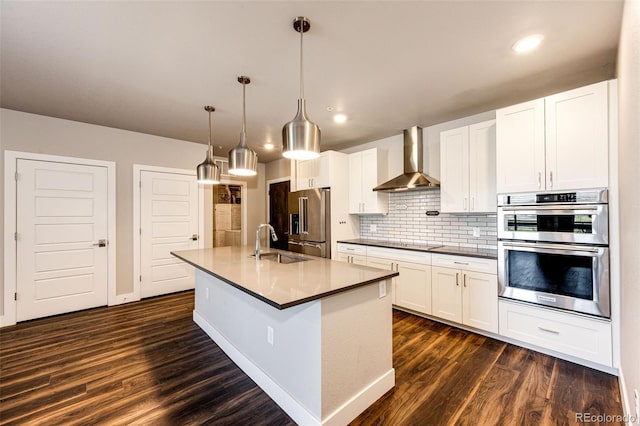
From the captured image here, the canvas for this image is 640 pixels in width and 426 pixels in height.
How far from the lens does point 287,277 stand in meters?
1.90

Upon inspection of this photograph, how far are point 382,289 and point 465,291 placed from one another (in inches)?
57.9

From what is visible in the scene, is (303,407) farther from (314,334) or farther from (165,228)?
(165,228)

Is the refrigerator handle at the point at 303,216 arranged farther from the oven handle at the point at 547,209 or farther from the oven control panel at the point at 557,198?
the oven control panel at the point at 557,198

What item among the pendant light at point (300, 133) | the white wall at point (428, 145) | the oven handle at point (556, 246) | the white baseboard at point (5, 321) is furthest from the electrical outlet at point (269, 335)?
the white baseboard at point (5, 321)

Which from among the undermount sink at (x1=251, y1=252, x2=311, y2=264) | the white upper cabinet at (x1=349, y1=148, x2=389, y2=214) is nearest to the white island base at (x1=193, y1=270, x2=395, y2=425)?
the undermount sink at (x1=251, y1=252, x2=311, y2=264)

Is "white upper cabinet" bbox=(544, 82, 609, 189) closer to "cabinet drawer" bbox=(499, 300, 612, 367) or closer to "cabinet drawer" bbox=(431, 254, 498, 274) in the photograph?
"cabinet drawer" bbox=(431, 254, 498, 274)

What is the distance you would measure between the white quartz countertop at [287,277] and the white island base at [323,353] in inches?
3.1

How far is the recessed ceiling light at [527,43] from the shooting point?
Answer: 6.27 ft

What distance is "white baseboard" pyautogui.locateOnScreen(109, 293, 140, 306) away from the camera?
3.92 metres

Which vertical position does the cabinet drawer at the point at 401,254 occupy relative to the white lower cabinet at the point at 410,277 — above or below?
above

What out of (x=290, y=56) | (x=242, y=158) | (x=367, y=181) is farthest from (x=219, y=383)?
(x=367, y=181)

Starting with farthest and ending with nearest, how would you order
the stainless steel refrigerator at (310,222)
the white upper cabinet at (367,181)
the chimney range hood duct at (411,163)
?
the stainless steel refrigerator at (310,222)
the white upper cabinet at (367,181)
the chimney range hood duct at (411,163)

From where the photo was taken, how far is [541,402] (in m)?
1.88

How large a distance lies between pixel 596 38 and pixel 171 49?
3.03m
